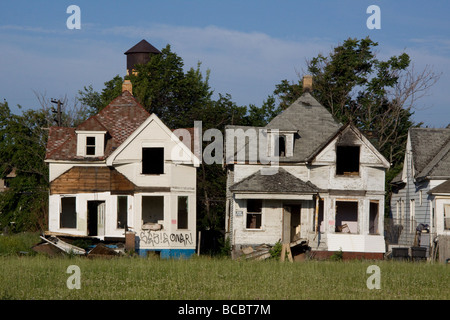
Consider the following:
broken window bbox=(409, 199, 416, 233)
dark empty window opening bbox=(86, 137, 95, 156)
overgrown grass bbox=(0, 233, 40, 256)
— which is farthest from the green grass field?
Answer: broken window bbox=(409, 199, 416, 233)

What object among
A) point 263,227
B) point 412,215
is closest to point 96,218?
point 263,227

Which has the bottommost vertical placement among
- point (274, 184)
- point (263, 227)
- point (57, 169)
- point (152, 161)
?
point (263, 227)

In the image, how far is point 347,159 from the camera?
41875 millimetres

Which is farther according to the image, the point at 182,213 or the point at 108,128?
the point at 108,128

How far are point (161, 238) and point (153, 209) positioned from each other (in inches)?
141

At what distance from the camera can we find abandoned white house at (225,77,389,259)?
127ft

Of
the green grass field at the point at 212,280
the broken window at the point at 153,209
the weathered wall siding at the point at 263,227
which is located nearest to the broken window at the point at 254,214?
the weathered wall siding at the point at 263,227

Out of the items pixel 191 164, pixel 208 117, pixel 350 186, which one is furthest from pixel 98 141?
pixel 208 117

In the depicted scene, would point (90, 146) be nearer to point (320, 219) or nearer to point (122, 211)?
point (122, 211)

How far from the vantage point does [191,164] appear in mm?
40000

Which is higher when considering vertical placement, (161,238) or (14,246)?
(161,238)

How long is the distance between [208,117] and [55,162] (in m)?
17.4

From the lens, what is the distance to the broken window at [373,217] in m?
40.0
